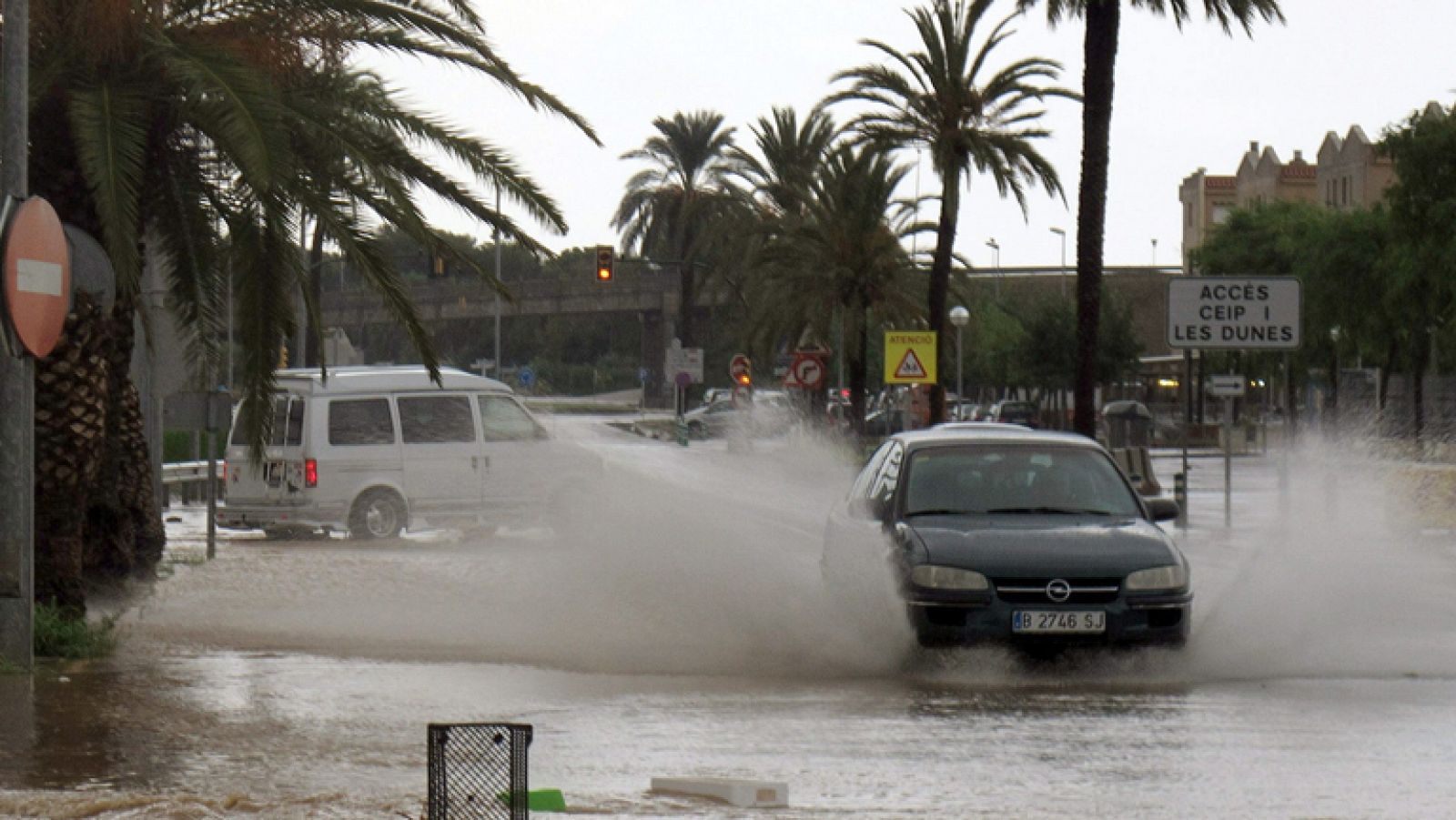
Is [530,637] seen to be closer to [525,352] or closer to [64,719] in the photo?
[64,719]

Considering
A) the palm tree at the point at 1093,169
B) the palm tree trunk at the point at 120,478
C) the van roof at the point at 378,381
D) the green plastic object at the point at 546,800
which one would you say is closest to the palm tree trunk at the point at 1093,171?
the palm tree at the point at 1093,169

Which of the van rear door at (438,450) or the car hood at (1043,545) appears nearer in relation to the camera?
the car hood at (1043,545)

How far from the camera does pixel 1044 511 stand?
40.2ft

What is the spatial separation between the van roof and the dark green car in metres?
11.6

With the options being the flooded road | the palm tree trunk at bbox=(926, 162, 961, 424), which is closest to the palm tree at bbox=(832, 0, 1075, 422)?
the palm tree trunk at bbox=(926, 162, 961, 424)

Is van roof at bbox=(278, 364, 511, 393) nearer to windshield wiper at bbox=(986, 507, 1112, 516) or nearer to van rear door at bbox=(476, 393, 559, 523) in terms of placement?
van rear door at bbox=(476, 393, 559, 523)

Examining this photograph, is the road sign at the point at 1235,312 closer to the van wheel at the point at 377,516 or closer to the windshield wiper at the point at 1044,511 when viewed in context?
the van wheel at the point at 377,516

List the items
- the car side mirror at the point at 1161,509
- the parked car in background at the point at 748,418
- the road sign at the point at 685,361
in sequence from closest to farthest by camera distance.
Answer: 1. the car side mirror at the point at 1161,509
2. the parked car in background at the point at 748,418
3. the road sign at the point at 685,361

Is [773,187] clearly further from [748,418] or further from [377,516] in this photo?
[377,516]

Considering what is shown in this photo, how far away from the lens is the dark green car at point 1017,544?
11.1m

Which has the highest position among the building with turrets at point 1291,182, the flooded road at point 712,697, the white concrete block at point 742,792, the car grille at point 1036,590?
the building with turrets at point 1291,182

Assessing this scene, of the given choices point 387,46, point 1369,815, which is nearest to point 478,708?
point 1369,815

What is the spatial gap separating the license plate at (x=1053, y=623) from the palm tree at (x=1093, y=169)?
16509 mm

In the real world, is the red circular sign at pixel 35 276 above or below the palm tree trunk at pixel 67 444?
above
